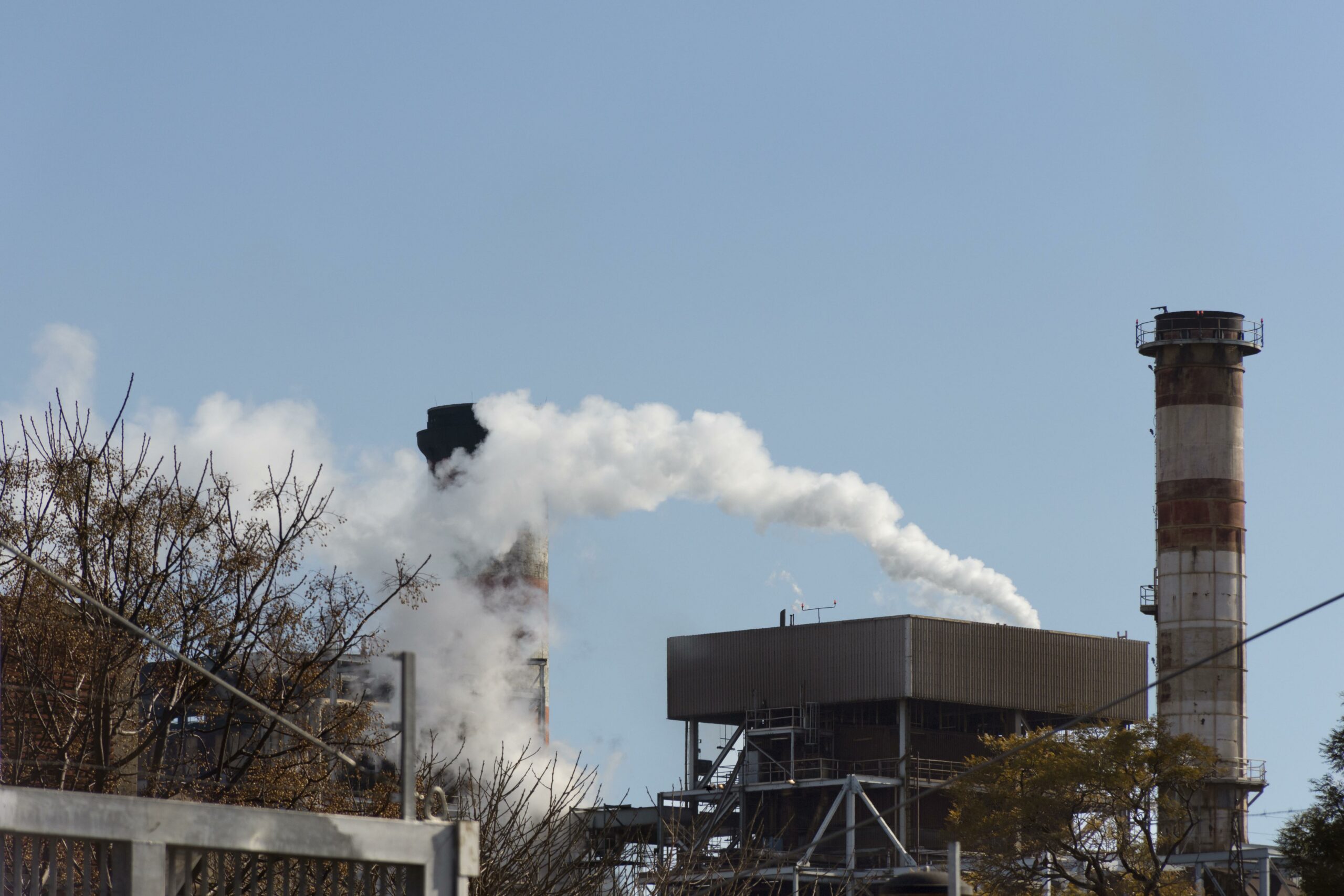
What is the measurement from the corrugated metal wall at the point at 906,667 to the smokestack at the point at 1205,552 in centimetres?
582

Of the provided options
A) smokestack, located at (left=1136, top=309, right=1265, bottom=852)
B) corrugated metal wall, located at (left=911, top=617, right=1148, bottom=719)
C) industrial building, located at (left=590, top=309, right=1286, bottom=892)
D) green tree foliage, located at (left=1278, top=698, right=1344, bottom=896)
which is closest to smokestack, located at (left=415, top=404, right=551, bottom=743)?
industrial building, located at (left=590, top=309, right=1286, bottom=892)

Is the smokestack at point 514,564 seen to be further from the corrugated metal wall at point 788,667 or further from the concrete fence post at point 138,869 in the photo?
the concrete fence post at point 138,869

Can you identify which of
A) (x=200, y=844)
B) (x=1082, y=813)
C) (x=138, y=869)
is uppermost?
(x=200, y=844)

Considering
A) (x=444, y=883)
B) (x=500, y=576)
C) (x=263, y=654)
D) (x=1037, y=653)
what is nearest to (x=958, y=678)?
(x=1037, y=653)

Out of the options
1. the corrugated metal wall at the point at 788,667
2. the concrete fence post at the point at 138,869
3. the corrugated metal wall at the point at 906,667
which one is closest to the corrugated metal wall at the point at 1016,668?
the corrugated metal wall at the point at 906,667

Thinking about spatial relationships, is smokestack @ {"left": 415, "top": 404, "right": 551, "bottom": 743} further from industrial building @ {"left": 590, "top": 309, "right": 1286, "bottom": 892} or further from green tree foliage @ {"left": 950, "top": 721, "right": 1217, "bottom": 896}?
green tree foliage @ {"left": 950, "top": 721, "right": 1217, "bottom": 896}

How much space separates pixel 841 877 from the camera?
72.8m

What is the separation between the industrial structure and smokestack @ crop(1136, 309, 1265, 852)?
17.8 ft

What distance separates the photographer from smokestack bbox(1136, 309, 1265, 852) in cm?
7519

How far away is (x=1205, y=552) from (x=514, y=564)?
2951 centimetres

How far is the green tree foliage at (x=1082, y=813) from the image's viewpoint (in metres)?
57.9

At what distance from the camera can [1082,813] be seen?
58.8 meters

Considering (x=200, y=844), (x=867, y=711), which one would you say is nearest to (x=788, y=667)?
(x=867, y=711)

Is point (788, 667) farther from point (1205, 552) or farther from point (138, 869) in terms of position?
point (138, 869)
